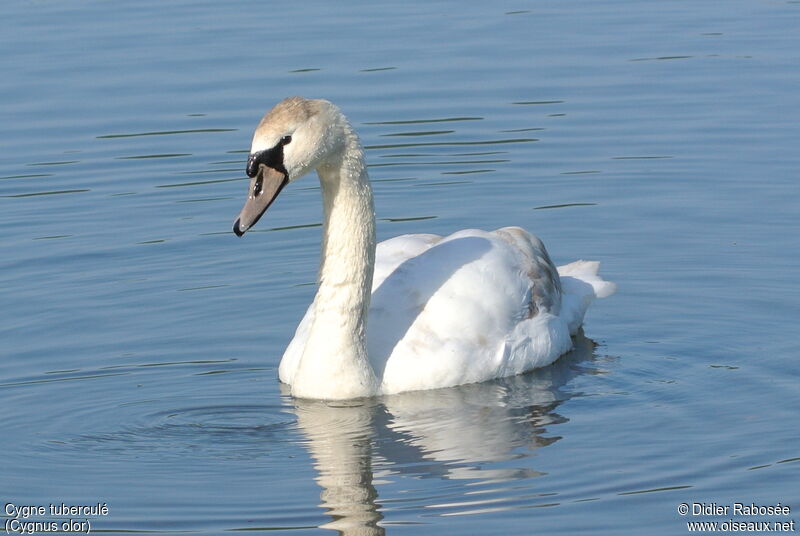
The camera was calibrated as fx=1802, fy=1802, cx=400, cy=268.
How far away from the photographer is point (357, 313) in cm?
1153

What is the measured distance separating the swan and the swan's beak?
0.56 ft

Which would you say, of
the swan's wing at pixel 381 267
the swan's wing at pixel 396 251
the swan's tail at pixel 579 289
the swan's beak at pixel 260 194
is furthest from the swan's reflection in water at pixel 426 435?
the swan's beak at pixel 260 194

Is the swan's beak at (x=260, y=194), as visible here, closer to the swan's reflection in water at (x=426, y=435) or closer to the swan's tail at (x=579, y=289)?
the swan's reflection in water at (x=426, y=435)

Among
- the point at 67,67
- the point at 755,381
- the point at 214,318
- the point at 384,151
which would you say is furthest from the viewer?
the point at 67,67

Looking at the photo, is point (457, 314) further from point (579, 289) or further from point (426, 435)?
point (579, 289)

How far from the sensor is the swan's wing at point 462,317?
453 inches

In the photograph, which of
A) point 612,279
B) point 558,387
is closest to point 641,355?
point 558,387

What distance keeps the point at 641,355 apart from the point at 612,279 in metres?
1.64

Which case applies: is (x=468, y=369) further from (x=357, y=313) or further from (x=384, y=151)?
(x=384, y=151)

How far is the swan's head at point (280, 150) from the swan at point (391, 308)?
17 millimetres

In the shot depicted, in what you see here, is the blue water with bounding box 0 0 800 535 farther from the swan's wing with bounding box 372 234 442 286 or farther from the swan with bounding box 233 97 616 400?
the swan's wing with bounding box 372 234 442 286

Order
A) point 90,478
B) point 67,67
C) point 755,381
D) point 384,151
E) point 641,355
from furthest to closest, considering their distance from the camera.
Answer: 1. point 67,67
2. point 384,151
3. point 641,355
4. point 755,381
5. point 90,478

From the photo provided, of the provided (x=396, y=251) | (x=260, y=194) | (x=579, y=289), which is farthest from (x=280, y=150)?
(x=579, y=289)

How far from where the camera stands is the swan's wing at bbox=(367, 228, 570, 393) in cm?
1150
